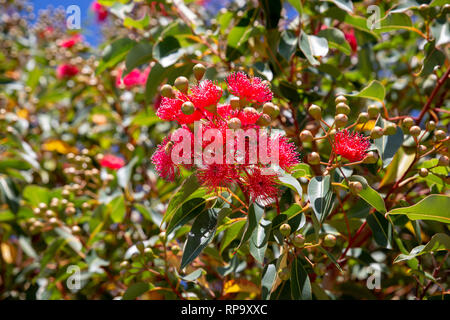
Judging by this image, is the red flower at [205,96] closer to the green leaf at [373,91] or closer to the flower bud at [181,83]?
the flower bud at [181,83]

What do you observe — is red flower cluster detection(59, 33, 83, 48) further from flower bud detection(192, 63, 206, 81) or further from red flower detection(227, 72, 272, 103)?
red flower detection(227, 72, 272, 103)

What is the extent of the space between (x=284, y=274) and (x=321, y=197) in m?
0.28

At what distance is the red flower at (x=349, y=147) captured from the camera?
115 centimetres

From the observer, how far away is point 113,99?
3.15 m

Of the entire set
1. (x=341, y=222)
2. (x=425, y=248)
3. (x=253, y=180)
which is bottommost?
(x=341, y=222)

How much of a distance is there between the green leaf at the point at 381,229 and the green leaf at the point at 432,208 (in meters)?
0.20

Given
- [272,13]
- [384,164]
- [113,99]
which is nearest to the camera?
[384,164]

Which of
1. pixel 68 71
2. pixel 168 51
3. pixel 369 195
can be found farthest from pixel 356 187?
pixel 68 71

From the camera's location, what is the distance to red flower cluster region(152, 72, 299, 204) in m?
1.04

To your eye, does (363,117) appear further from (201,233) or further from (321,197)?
(201,233)

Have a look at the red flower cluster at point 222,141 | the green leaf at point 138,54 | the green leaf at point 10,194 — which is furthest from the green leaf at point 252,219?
the green leaf at point 10,194

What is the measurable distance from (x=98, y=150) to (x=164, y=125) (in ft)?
1.73
